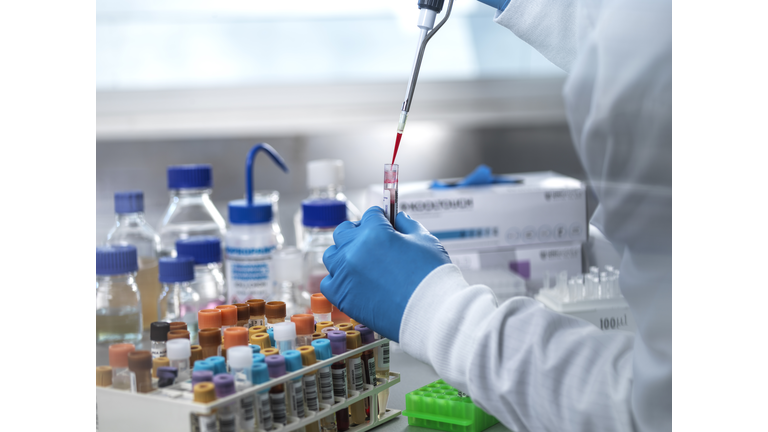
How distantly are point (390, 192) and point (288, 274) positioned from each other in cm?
46

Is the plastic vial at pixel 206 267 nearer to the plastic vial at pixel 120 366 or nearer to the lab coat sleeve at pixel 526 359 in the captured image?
the plastic vial at pixel 120 366

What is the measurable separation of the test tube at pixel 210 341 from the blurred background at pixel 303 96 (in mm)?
1662

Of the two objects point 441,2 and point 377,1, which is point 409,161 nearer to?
point 377,1

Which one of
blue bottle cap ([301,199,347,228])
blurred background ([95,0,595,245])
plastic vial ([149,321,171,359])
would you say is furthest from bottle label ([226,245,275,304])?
blurred background ([95,0,595,245])

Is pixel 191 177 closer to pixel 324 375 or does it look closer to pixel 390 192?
pixel 390 192

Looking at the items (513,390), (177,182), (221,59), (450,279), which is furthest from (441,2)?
(221,59)

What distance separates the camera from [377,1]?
2715 mm

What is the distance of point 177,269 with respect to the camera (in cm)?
103

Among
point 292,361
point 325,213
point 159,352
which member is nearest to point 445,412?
point 292,361

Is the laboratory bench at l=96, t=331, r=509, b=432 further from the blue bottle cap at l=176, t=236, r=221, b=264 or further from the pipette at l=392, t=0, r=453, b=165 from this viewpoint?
the pipette at l=392, t=0, r=453, b=165

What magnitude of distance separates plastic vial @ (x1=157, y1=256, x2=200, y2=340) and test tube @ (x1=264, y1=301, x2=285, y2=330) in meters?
0.27

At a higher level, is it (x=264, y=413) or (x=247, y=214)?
(x=247, y=214)

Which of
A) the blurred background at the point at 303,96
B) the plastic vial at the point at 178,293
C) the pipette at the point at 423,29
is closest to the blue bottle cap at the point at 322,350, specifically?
the pipette at the point at 423,29

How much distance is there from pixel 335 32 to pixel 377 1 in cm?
24
